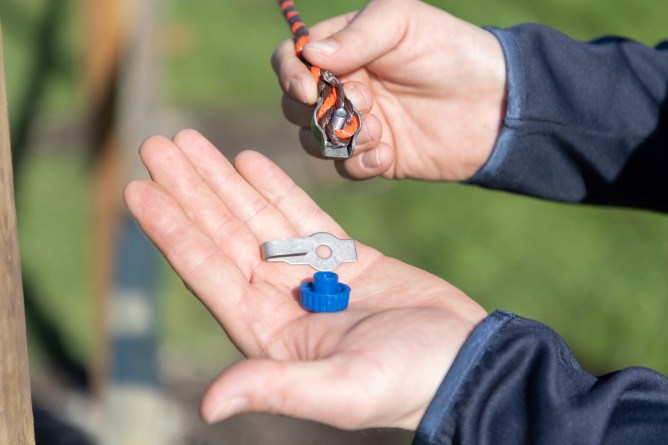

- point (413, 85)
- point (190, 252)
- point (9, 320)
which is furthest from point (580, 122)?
point (9, 320)

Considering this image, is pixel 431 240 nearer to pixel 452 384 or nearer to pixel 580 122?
pixel 580 122

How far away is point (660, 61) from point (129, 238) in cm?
203

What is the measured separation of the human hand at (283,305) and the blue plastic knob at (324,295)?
0.02m

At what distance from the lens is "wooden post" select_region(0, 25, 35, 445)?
1.35 metres

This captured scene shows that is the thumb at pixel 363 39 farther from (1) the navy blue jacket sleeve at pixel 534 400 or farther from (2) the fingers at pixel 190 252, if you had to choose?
(1) the navy blue jacket sleeve at pixel 534 400

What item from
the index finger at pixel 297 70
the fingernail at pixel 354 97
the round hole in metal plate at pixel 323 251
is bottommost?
the round hole in metal plate at pixel 323 251

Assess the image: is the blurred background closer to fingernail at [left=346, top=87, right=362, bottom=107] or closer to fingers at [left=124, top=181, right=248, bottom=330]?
fingernail at [left=346, top=87, right=362, bottom=107]

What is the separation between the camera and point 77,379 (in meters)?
4.21

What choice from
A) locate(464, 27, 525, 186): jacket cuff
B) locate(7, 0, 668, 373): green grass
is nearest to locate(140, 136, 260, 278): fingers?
locate(464, 27, 525, 186): jacket cuff

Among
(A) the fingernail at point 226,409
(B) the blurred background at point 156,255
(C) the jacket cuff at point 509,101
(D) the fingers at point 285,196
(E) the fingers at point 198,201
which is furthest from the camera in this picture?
(B) the blurred background at point 156,255

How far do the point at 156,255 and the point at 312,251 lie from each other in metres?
1.73

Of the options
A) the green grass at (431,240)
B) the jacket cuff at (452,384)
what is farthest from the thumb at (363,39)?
the green grass at (431,240)

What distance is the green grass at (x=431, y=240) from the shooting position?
4195mm

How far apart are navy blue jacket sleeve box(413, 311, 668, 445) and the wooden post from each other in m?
0.68
